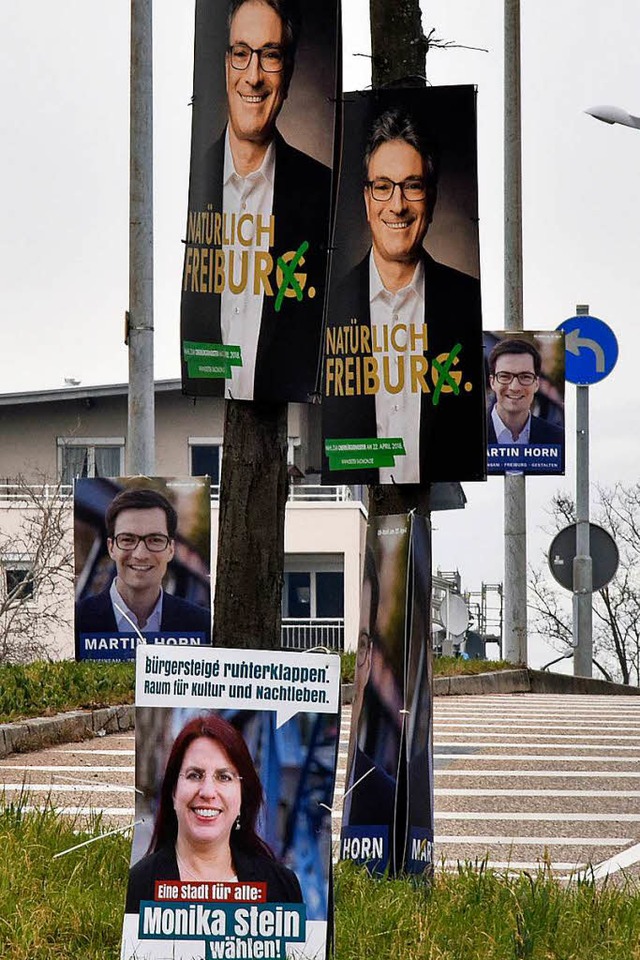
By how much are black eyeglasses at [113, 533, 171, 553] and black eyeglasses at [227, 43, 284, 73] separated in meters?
6.55

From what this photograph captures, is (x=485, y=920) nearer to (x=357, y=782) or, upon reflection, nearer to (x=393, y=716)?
(x=357, y=782)

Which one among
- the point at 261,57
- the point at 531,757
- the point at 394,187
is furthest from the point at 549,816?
the point at 261,57

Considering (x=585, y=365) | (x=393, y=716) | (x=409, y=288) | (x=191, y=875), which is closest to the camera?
(x=191, y=875)

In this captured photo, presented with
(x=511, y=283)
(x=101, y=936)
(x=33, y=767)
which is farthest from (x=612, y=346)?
(x=101, y=936)

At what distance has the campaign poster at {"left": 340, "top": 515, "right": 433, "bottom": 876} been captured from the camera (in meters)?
6.61

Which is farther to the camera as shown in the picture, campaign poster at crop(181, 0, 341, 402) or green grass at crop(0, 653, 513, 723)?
green grass at crop(0, 653, 513, 723)

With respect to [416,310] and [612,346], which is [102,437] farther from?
[416,310]

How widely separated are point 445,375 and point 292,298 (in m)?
0.89

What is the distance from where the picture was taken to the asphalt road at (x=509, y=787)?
888 centimetres

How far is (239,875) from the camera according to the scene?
16.0 ft

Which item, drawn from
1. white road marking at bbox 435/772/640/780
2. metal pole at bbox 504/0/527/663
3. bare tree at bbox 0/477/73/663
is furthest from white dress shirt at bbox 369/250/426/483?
bare tree at bbox 0/477/73/663

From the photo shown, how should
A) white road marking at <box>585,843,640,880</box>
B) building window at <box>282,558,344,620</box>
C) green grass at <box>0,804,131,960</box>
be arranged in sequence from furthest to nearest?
1. building window at <box>282,558,344,620</box>
2. white road marking at <box>585,843,640,880</box>
3. green grass at <box>0,804,131,960</box>

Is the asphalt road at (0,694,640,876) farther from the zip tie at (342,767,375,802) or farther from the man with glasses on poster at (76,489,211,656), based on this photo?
the man with glasses on poster at (76,489,211,656)

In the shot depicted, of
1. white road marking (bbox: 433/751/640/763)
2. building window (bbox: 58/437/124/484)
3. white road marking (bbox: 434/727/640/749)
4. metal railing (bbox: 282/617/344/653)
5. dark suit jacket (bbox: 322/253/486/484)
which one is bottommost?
white road marking (bbox: 433/751/640/763)
